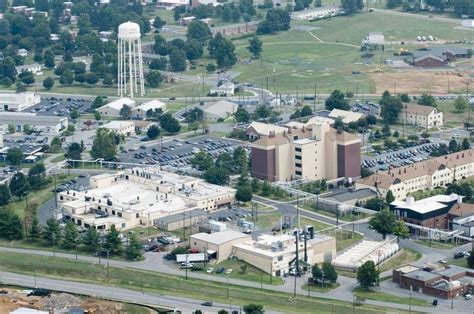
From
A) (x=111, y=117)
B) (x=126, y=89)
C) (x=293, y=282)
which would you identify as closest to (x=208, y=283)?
(x=293, y=282)

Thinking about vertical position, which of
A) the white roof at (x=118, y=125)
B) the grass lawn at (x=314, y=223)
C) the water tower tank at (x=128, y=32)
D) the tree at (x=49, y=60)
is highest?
the water tower tank at (x=128, y=32)

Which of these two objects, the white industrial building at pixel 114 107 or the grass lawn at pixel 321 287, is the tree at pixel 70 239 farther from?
the white industrial building at pixel 114 107

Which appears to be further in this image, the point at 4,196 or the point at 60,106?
the point at 60,106

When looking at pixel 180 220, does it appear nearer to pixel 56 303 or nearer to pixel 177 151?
pixel 56 303

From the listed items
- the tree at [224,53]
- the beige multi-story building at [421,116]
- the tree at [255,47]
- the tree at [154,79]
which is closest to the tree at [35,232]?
the beige multi-story building at [421,116]

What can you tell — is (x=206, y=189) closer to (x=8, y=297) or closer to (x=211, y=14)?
(x=8, y=297)

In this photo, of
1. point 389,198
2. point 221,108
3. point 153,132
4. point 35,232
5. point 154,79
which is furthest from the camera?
point 154,79

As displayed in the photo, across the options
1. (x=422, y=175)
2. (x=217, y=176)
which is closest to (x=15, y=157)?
(x=217, y=176)
